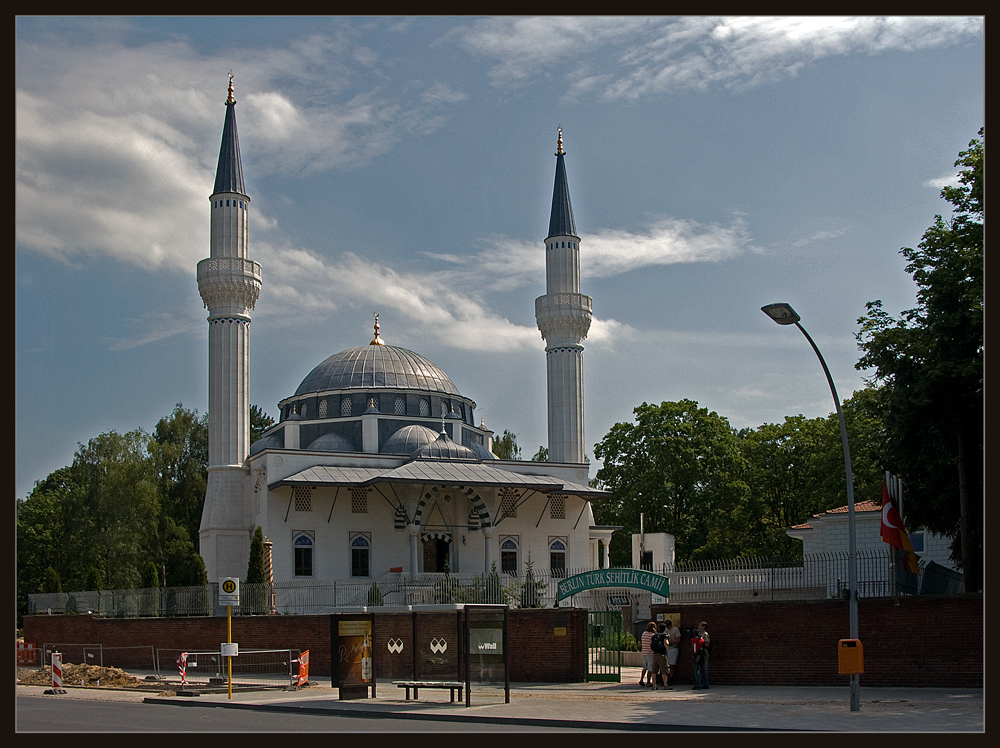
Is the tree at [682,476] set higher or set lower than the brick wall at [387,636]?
higher

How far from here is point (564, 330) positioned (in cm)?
5284

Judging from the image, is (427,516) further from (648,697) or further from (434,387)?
(648,697)

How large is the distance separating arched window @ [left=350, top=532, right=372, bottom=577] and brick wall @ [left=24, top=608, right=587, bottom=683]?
36.7 feet

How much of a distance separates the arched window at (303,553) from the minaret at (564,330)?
42.3 ft

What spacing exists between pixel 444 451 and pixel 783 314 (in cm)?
2914

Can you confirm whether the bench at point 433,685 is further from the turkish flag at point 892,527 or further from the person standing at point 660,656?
the turkish flag at point 892,527

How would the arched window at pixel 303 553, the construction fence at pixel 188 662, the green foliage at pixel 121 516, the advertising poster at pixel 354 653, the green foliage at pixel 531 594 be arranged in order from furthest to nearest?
the green foliage at pixel 121 516 → the arched window at pixel 303 553 → the green foliage at pixel 531 594 → the construction fence at pixel 188 662 → the advertising poster at pixel 354 653

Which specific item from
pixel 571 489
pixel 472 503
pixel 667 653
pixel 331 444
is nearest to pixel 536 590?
pixel 667 653

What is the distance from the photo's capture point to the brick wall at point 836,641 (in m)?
19.3

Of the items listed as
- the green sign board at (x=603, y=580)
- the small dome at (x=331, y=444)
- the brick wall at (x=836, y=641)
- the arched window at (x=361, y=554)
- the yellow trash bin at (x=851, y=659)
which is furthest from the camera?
the small dome at (x=331, y=444)

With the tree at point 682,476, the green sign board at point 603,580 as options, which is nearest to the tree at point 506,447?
the tree at point 682,476

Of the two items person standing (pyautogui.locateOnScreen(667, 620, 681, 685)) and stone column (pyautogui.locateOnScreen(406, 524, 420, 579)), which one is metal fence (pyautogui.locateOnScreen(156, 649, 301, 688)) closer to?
person standing (pyautogui.locateOnScreen(667, 620, 681, 685))

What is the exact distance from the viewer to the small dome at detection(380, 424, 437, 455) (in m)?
47.7

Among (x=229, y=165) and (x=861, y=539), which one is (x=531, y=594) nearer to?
(x=861, y=539)
